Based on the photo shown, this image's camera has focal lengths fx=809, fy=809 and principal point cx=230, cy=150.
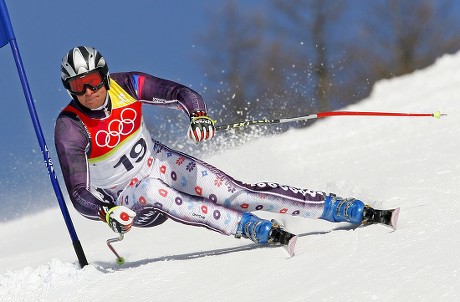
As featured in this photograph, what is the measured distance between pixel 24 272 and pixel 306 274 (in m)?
1.80

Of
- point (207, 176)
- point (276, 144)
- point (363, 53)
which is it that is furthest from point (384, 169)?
point (363, 53)

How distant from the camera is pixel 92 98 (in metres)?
4.38

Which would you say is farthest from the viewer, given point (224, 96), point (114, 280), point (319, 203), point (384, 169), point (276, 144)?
point (224, 96)

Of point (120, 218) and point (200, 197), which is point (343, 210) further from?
point (120, 218)

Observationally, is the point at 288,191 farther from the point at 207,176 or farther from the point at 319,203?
the point at 207,176

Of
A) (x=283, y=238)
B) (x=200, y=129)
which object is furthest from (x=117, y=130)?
(x=283, y=238)

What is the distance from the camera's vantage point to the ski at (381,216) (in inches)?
167

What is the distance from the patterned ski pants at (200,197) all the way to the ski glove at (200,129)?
1.02ft

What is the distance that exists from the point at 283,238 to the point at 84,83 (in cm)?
135

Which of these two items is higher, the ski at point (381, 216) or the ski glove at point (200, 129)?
the ski glove at point (200, 129)

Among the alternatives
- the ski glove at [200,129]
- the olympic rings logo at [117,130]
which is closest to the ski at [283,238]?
the ski glove at [200,129]

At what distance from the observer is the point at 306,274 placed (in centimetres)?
370

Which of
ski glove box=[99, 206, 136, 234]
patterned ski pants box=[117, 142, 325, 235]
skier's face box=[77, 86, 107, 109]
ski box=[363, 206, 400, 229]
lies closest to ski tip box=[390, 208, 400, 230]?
ski box=[363, 206, 400, 229]

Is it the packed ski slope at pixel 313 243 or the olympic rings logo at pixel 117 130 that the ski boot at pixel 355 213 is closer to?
the packed ski slope at pixel 313 243
